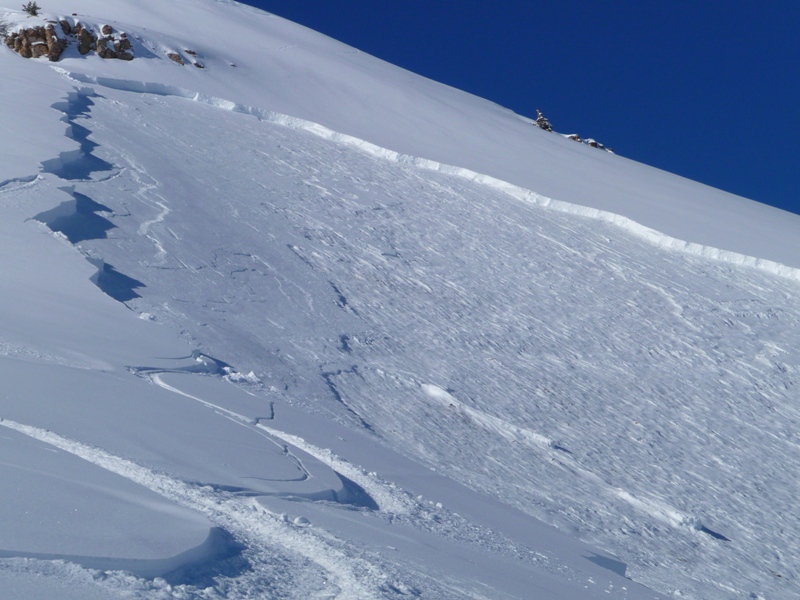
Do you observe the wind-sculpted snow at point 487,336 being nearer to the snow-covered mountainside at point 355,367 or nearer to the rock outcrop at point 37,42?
the snow-covered mountainside at point 355,367

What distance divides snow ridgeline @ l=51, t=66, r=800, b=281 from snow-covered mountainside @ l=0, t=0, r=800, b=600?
1.6 inches

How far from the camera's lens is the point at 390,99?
1516 cm

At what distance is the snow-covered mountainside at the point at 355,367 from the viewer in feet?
8.25

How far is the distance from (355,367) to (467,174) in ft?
21.5

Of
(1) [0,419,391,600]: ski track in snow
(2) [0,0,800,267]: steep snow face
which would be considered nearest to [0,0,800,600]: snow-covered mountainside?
(1) [0,419,391,600]: ski track in snow

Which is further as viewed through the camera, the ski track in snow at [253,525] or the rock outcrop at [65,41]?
the rock outcrop at [65,41]

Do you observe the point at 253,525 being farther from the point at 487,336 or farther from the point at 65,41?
the point at 65,41

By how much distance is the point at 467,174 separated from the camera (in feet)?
36.7

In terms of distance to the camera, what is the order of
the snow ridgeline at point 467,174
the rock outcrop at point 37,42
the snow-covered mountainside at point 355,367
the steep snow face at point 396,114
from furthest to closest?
the rock outcrop at point 37,42 < the steep snow face at point 396,114 < the snow ridgeline at point 467,174 < the snow-covered mountainside at point 355,367

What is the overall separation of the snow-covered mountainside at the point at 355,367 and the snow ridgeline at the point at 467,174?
0.04m

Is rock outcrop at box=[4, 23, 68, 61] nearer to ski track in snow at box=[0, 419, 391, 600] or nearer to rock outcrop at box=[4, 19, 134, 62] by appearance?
rock outcrop at box=[4, 19, 134, 62]

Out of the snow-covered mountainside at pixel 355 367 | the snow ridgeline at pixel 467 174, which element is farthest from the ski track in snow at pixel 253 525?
the snow ridgeline at pixel 467 174

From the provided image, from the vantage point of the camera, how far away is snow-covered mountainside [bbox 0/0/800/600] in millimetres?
2514

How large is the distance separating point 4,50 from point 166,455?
10.8 metres
